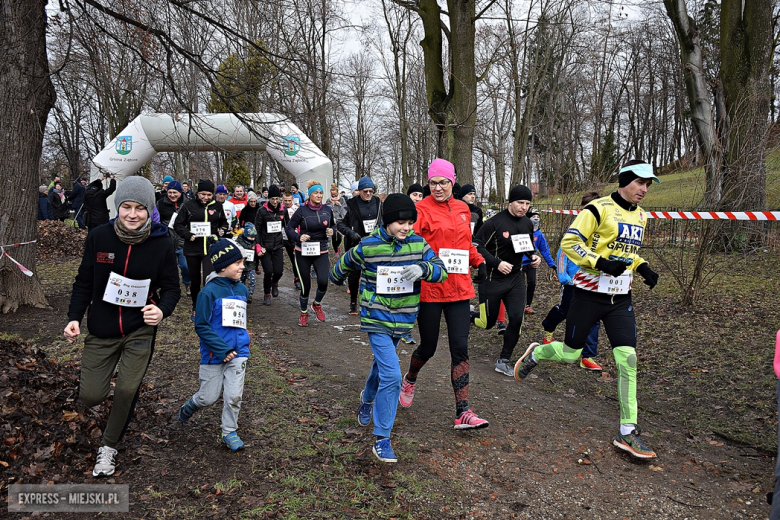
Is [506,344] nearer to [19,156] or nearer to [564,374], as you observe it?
[564,374]

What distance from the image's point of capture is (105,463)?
3.73 metres

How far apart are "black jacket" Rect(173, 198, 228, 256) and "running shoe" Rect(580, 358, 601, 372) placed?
226 inches

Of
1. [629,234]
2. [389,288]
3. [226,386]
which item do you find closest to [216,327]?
[226,386]

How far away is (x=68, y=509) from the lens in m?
3.41

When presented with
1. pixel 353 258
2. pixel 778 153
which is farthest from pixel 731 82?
pixel 353 258

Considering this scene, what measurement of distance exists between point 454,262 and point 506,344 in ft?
7.98

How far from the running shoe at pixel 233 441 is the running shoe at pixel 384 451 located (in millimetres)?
1029

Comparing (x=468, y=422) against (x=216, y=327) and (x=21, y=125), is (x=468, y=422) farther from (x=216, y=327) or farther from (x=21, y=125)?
(x=21, y=125)

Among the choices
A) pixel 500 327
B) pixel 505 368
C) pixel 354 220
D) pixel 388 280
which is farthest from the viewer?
pixel 354 220

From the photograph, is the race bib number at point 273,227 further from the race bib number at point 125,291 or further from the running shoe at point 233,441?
the race bib number at point 125,291

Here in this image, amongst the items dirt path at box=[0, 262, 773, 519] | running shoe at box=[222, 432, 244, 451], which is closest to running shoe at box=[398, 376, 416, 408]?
dirt path at box=[0, 262, 773, 519]

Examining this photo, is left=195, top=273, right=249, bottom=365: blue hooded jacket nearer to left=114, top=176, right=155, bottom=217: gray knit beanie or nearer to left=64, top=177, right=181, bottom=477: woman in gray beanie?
left=64, top=177, right=181, bottom=477: woman in gray beanie

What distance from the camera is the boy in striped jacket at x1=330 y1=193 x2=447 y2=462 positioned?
13.5 feet

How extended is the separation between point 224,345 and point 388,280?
4.31ft
